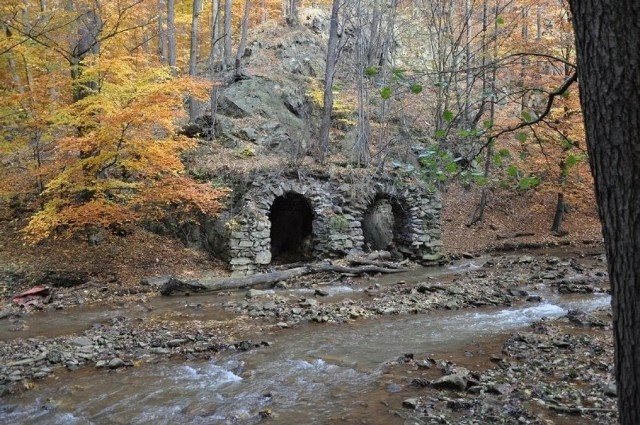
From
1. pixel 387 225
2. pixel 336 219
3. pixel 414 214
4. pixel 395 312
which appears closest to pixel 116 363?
pixel 395 312

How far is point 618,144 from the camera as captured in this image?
1.71 m

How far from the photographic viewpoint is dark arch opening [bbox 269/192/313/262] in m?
16.3

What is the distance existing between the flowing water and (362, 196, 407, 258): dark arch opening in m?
8.88

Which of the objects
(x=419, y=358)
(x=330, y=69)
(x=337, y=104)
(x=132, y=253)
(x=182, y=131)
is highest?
(x=330, y=69)

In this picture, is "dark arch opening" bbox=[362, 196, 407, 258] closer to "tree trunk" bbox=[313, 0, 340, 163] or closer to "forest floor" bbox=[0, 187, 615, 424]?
"forest floor" bbox=[0, 187, 615, 424]

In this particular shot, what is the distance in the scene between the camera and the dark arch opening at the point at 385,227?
16.2 meters

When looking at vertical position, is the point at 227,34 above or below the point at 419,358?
above

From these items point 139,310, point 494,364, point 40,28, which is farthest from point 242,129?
point 494,364

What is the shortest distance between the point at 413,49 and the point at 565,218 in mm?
14726

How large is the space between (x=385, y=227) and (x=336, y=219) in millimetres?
3780

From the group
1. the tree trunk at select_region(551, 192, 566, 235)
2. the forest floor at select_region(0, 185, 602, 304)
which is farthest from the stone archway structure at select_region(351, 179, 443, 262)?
the tree trunk at select_region(551, 192, 566, 235)

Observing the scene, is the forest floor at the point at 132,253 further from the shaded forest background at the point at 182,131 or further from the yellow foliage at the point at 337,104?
the yellow foliage at the point at 337,104

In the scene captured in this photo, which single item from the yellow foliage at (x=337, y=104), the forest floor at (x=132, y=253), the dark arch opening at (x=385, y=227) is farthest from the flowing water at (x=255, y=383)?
the yellow foliage at (x=337, y=104)

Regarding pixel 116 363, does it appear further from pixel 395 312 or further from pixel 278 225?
pixel 278 225
